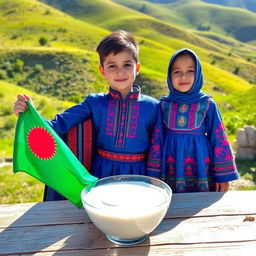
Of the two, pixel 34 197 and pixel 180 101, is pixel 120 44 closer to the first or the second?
pixel 180 101

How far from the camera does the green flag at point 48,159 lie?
→ 1786 mm

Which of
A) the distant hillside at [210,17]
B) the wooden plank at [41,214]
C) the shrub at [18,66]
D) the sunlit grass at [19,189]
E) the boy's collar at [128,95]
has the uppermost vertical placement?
the distant hillside at [210,17]

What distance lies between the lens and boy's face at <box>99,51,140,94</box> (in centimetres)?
254

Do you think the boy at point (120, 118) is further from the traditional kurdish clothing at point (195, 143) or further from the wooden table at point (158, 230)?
the wooden table at point (158, 230)

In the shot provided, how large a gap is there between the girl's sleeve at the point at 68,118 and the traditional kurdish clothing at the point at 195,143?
63cm

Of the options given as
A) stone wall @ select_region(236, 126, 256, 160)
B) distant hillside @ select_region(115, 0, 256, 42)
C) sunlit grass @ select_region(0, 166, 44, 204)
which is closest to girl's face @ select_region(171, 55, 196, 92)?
sunlit grass @ select_region(0, 166, 44, 204)

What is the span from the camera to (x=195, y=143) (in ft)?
8.79

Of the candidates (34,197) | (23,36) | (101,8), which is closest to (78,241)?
(34,197)

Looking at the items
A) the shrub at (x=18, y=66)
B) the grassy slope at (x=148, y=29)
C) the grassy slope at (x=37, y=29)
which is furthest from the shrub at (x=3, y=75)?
the grassy slope at (x=148, y=29)

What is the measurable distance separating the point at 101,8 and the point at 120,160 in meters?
110

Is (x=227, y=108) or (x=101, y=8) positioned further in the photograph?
(x=101, y=8)

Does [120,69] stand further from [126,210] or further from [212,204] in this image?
[126,210]

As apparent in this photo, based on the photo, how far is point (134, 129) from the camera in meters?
2.68

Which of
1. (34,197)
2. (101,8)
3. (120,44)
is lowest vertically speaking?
(34,197)
